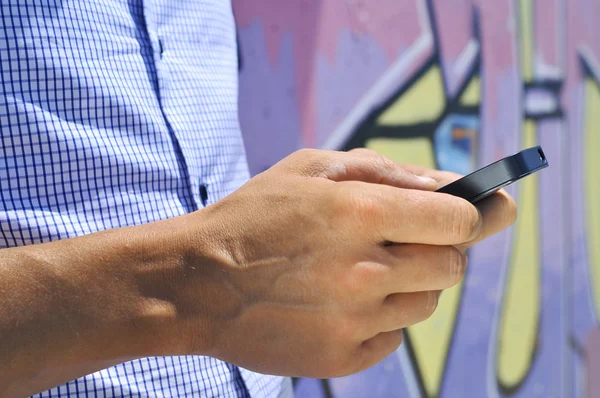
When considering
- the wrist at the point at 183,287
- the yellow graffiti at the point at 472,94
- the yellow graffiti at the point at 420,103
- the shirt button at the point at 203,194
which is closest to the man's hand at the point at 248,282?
the wrist at the point at 183,287

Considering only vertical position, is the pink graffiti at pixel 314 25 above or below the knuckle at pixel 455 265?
above

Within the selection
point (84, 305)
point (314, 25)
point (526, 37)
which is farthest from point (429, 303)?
point (526, 37)

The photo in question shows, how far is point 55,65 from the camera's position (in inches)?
31.1

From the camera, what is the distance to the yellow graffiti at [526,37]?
6.70 feet

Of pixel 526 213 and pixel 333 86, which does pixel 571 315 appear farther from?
pixel 333 86

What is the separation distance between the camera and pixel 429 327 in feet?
6.08

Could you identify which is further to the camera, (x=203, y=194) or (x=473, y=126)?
(x=473, y=126)

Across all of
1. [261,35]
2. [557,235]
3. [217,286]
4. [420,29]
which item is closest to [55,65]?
[217,286]

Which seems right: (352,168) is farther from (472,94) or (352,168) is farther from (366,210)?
(472,94)

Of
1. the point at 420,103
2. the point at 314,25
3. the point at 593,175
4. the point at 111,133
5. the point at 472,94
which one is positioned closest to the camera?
the point at 111,133

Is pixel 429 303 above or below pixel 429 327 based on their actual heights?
above

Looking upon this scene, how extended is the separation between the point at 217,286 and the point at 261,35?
43.6 inches

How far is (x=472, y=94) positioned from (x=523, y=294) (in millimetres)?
689

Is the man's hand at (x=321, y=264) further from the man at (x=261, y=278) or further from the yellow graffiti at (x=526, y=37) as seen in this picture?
the yellow graffiti at (x=526, y=37)
